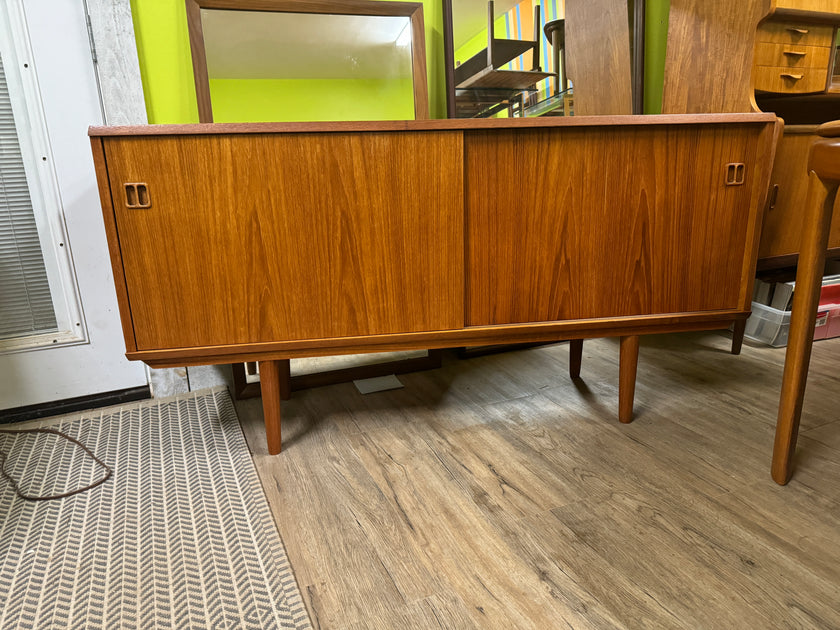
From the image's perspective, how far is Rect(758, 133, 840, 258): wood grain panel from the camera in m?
1.66

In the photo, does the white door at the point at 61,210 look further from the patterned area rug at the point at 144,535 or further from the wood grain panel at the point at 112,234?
the wood grain panel at the point at 112,234

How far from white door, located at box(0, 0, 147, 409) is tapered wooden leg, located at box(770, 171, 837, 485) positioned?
5.50 feet

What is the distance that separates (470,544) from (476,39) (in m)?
1.48

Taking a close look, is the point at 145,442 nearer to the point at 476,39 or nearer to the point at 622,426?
the point at 622,426

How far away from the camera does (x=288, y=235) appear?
3.61 ft

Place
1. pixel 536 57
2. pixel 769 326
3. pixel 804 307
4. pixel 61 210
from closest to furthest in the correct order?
pixel 804 307, pixel 61 210, pixel 536 57, pixel 769 326

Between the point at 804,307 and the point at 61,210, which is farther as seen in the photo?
the point at 61,210

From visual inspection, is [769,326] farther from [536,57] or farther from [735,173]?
[536,57]

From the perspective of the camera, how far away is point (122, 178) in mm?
1014

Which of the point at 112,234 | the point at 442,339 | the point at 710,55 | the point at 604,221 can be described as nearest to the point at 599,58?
the point at 710,55

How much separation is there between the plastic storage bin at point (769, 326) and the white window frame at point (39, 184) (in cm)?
227

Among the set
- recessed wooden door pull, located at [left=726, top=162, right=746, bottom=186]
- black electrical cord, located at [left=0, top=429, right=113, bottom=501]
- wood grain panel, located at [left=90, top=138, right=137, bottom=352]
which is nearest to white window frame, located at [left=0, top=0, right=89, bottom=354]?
black electrical cord, located at [left=0, top=429, right=113, bottom=501]

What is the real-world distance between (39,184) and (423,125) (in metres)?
1.11

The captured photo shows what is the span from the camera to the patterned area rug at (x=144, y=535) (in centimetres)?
84
